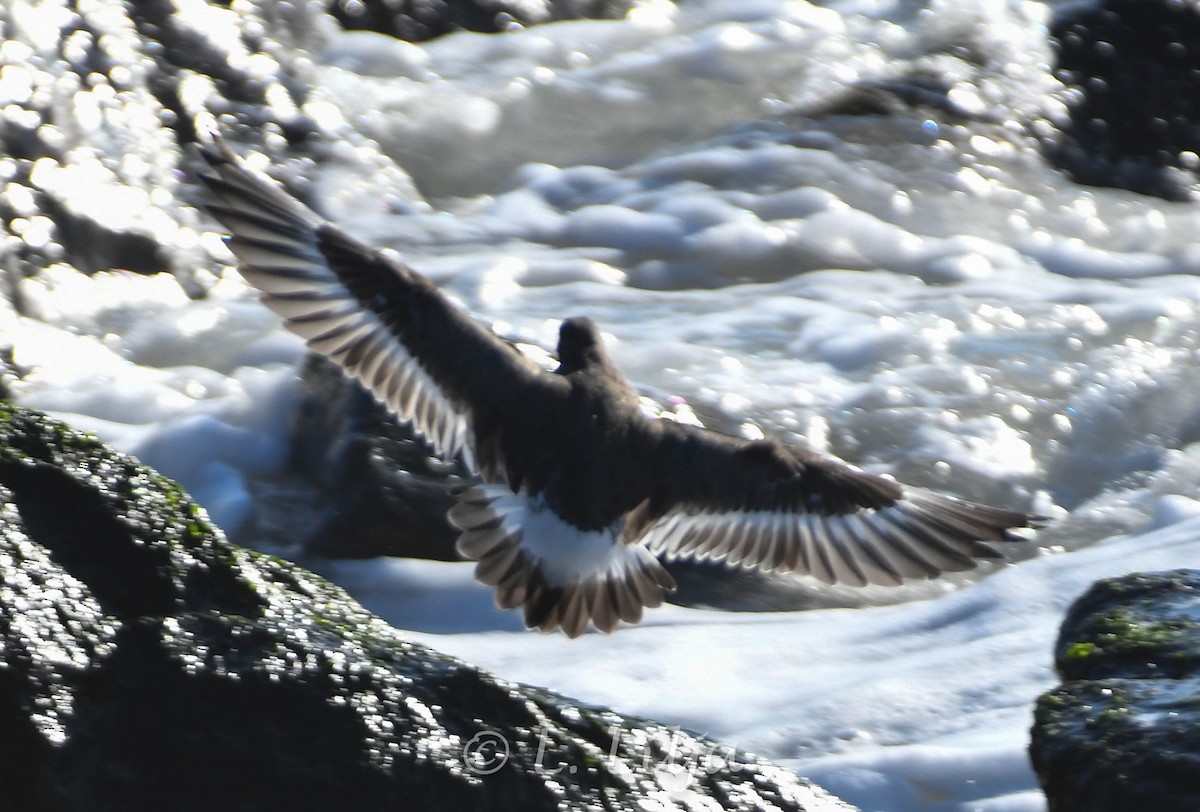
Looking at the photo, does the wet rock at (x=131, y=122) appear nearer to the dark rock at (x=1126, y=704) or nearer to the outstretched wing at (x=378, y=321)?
the outstretched wing at (x=378, y=321)

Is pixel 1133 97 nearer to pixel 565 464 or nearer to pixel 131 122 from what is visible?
pixel 131 122

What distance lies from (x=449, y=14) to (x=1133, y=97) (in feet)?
14.5

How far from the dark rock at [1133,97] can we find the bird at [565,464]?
525 cm

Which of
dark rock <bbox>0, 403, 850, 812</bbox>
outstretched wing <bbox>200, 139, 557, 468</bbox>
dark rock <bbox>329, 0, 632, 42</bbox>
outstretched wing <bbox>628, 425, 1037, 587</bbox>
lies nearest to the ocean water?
dark rock <bbox>329, 0, 632, 42</bbox>

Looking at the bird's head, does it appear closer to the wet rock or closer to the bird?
the bird

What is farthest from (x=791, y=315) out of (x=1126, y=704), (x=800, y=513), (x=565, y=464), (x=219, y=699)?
(x=219, y=699)

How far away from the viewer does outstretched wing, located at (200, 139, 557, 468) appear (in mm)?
4391

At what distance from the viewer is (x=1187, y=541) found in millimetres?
5508

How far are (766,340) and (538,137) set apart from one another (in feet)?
8.10

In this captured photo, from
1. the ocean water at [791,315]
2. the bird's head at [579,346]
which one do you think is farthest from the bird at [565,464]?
the ocean water at [791,315]

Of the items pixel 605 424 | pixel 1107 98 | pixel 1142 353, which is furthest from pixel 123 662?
pixel 1107 98

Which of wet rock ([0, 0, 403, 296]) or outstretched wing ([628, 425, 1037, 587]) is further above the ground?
wet rock ([0, 0, 403, 296])

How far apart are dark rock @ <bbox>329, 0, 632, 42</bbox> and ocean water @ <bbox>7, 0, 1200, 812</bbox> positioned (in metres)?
0.14

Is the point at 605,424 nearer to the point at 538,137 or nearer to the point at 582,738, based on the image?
the point at 582,738
